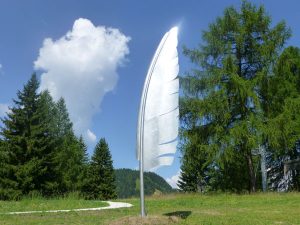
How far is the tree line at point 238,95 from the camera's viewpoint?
75.3 feet

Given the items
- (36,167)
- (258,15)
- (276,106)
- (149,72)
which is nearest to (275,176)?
(276,106)

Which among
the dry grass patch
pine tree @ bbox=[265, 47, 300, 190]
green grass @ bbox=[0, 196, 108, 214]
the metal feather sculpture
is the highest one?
pine tree @ bbox=[265, 47, 300, 190]

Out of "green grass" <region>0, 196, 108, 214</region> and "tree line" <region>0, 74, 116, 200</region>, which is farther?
"tree line" <region>0, 74, 116, 200</region>

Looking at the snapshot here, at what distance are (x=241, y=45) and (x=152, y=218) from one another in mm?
16458

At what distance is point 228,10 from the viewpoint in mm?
24656

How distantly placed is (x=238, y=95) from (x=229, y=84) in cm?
84

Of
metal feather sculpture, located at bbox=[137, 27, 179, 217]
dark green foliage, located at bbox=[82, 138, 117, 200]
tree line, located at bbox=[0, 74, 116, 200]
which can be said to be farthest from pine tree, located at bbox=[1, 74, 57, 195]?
metal feather sculpture, located at bbox=[137, 27, 179, 217]

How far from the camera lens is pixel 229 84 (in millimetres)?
23906

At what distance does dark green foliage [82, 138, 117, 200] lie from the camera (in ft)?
195

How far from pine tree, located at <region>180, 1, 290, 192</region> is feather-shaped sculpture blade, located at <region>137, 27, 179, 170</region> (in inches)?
485

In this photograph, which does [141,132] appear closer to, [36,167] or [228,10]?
[228,10]

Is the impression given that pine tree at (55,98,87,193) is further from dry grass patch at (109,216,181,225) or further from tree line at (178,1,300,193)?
dry grass patch at (109,216,181,225)

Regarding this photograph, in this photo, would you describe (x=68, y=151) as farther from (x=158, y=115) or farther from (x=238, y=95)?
(x=158, y=115)

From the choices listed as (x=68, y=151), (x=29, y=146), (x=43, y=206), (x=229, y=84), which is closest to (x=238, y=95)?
(x=229, y=84)
